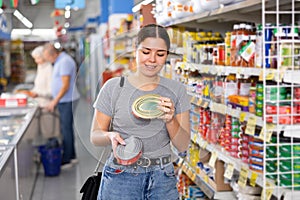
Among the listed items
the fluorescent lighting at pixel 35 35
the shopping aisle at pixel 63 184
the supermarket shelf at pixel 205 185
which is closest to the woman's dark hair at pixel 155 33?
the supermarket shelf at pixel 205 185

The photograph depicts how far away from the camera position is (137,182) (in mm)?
2174

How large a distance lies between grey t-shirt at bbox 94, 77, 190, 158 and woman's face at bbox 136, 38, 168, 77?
0.07m

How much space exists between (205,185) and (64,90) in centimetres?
326

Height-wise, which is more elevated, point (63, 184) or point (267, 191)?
point (267, 191)

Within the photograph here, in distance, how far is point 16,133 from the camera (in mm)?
4598

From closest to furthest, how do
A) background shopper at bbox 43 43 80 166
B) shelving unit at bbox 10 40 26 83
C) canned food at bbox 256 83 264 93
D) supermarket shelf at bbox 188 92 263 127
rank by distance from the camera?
1. supermarket shelf at bbox 188 92 263 127
2. canned food at bbox 256 83 264 93
3. background shopper at bbox 43 43 80 166
4. shelving unit at bbox 10 40 26 83

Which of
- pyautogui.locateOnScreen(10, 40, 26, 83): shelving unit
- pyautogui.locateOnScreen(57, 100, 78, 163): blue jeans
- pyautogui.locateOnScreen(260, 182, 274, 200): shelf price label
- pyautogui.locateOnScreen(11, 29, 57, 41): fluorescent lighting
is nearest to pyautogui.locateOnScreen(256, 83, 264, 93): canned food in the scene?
pyautogui.locateOnScreen(260, 182, 274, 200): shelf price label

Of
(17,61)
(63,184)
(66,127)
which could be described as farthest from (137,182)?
(17,61)

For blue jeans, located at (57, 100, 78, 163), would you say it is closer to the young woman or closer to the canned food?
the canned food

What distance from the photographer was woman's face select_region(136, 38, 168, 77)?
6.64 ft

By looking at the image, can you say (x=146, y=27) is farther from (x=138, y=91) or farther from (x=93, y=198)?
(x=93, y=198)

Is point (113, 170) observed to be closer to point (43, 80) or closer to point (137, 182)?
→ point (137, 182)

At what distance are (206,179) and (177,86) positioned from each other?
1788mm

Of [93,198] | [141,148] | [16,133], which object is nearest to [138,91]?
[141,148]
